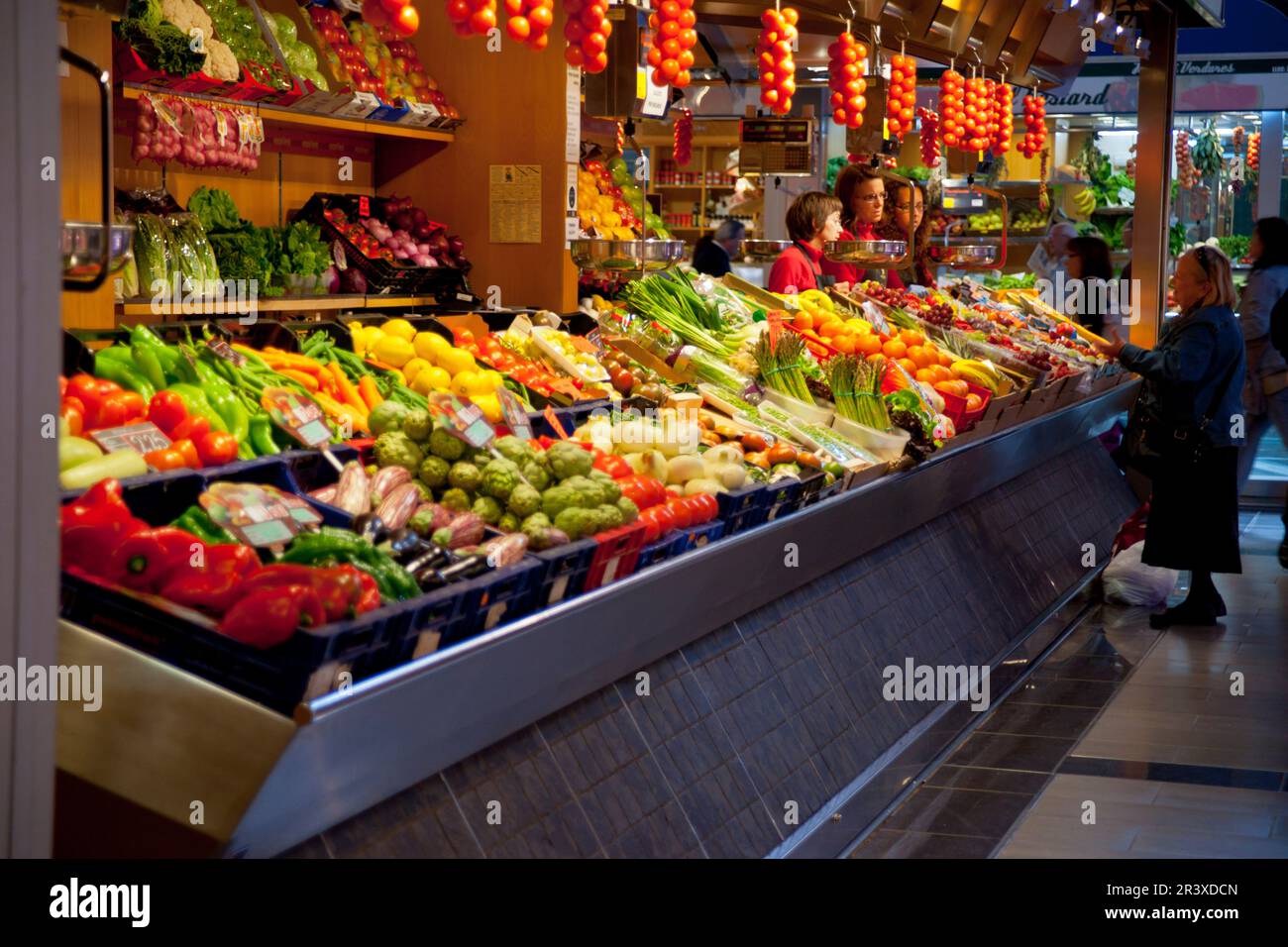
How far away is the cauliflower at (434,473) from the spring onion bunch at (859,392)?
2.28 meters

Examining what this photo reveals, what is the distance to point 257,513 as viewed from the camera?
10.0 feet

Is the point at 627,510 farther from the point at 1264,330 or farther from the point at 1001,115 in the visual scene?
the point at 1264,330

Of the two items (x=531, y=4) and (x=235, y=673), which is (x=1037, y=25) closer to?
(x=531, y=4)

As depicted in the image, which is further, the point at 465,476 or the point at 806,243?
the point at 806,243

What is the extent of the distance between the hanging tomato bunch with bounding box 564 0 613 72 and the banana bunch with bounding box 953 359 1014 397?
261 cm

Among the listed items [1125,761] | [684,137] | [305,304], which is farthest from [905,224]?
[305,304]

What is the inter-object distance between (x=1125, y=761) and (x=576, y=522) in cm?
272

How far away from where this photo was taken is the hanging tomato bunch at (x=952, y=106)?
27.9 ft

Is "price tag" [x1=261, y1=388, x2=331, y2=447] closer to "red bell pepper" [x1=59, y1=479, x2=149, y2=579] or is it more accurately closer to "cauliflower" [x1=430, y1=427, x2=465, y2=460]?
"cauliflower" [x1=430, y1=427, x2=465, y2=460]

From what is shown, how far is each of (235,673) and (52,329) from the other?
26.8 inches

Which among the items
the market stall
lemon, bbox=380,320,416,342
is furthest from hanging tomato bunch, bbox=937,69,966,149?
lemon, bbox=380,320,416,342

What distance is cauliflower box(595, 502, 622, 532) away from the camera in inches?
141
